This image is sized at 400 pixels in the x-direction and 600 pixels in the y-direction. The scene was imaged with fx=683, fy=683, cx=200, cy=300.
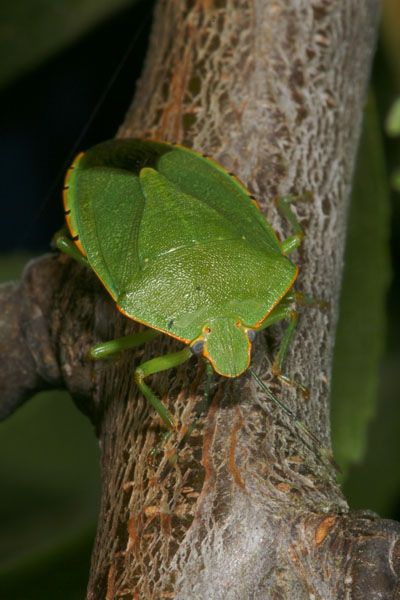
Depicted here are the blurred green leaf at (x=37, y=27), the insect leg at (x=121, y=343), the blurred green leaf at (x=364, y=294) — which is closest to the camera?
the insect leg at (x=121, y=343)

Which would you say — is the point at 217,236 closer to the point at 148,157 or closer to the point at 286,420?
the point at 148,157

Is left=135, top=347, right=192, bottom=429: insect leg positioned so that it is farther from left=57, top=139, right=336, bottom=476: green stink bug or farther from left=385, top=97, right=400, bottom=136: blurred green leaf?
left=385, top=97, right=400, bottom=136: blurred green leaf

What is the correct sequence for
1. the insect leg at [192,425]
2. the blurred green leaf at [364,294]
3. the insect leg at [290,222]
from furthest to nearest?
1. the blurred green leaf at [364,294]
2. the insect leg at [290,222]
3. the insect leg at [192,425]


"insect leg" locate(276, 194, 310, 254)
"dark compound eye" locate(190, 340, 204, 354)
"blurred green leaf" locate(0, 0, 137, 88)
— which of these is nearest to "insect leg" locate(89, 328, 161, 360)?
"dark compound eye" locate(190, 340, 204, 354)

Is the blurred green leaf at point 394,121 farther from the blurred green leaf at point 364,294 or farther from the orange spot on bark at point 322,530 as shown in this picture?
the orange spot on bark at point 322,530

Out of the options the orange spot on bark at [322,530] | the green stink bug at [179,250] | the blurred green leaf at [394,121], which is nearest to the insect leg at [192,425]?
the green stink bug at [179,250]

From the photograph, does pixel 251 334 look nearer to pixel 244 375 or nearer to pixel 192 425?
pixel 244 375

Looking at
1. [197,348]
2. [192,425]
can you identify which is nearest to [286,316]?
[197,348]
